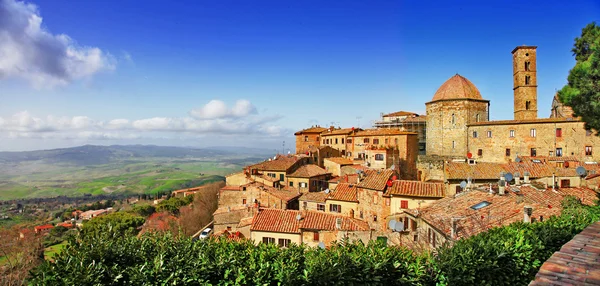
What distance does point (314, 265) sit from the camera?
27.7 feet

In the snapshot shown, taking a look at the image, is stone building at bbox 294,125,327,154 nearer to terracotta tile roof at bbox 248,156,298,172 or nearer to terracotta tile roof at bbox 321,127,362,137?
terracotta tile roof at bbox 321,127,362,137

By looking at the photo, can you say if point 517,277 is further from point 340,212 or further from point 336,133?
point 336,133

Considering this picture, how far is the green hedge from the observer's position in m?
8.24

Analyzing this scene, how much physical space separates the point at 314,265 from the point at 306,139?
57.2 meters

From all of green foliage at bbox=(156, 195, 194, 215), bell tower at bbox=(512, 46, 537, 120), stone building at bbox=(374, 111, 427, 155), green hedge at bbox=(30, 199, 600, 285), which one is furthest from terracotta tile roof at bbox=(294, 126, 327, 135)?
green hedge at bbox=(30, 199, 600, 285)

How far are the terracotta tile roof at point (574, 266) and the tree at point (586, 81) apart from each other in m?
8.01

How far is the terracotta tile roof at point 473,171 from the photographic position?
26.3 metres

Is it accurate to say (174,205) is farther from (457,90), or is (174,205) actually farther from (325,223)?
(457,90)

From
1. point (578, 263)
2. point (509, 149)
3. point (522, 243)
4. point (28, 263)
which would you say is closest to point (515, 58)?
point (509, 149)

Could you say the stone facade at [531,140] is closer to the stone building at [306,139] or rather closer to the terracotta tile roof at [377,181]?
the terracotta tile roof at [377,181]

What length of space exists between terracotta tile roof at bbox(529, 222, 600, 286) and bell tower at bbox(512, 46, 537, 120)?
48.2 meters

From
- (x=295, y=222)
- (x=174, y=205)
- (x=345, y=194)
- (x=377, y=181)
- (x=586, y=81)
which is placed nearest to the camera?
(x=586, y=81)

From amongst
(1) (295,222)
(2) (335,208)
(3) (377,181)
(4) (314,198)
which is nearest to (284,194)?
(4) (314,198)

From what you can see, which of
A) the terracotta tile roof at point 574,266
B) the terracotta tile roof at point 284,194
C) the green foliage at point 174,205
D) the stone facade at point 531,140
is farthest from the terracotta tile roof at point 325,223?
the green foliage at point 174,205
